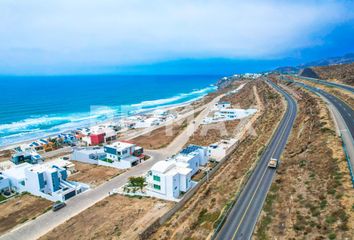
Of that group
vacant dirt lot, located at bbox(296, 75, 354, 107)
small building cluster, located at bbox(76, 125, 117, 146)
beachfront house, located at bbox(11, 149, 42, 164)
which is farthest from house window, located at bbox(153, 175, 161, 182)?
vacant dirt lot, located at bbox(296, 75, 354, 107)

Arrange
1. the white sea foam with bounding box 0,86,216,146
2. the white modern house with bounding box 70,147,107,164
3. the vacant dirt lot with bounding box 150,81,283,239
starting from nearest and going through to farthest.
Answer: the vacant dirt lot with bounding box 150,81,283,239, the white modern house with bounding box 70,147,107,164, the white sea foam with bounding box 0,86,216,146

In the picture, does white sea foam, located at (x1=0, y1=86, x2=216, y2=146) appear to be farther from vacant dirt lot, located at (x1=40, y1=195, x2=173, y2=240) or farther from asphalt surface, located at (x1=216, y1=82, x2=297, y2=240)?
asphalt surface, located at (x1=216, y1=82, x2=297, y2=240)

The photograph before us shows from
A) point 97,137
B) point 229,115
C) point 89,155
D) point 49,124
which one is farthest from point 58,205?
point 49,124

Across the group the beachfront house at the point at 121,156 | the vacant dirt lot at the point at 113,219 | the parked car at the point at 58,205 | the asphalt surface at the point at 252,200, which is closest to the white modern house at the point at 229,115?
the beachfront house at the point at 121,156

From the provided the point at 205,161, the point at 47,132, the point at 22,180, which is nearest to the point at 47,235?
the point at 22,180

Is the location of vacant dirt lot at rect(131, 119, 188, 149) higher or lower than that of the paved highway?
lower

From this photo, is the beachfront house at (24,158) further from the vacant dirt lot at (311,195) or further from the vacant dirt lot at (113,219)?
the vacant dirt lot at (311,195)
